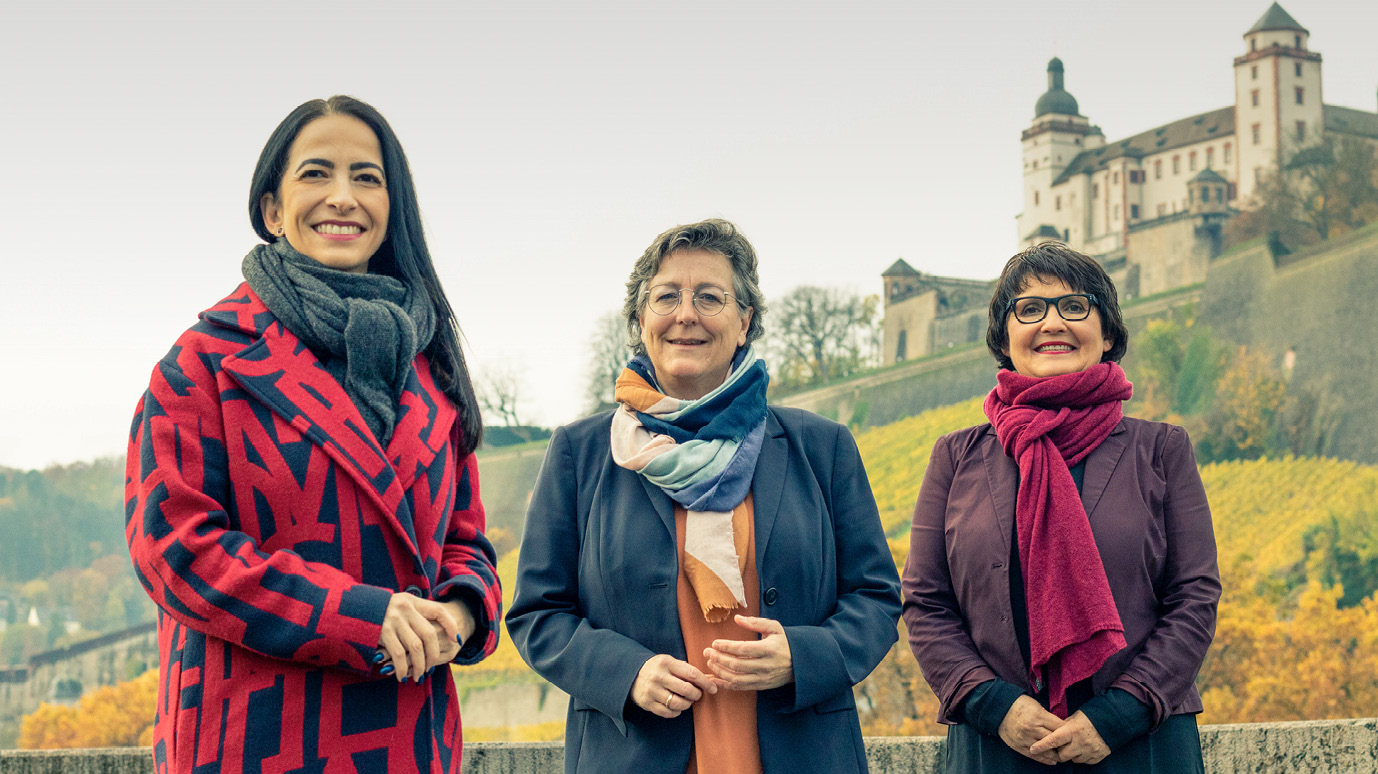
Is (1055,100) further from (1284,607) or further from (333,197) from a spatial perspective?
(333,197)

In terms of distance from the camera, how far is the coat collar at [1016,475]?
2529mm

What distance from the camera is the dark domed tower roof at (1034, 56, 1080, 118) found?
53625mm

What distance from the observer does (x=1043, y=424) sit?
8.38 ft

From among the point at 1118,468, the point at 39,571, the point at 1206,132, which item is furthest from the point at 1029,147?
the point at 1118,468

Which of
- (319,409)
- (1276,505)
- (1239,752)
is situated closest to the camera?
(319,409)

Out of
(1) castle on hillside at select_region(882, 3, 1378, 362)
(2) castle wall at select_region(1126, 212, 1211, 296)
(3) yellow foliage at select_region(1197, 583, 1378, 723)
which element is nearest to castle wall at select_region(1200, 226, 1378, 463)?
(3) yellow foliage at select_region(1197, 583, 1378, 723)

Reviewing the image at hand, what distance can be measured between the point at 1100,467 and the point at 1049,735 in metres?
0.58

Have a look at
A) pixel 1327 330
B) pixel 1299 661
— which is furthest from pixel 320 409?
pixel 1327 330

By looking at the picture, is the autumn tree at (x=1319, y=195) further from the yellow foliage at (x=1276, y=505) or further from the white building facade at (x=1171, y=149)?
the yellow foliage at (x=1276, y=505)

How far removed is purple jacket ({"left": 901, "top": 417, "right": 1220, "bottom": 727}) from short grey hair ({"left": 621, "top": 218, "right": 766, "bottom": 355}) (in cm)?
63

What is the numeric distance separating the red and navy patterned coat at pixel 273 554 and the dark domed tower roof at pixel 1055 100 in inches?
2192

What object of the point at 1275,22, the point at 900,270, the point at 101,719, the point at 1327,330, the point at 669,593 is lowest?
the point at 101,719

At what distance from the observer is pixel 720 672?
2.13m

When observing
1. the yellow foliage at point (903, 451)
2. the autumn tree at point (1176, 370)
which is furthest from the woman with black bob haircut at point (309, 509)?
the autumn tree at point (1176, 370)
